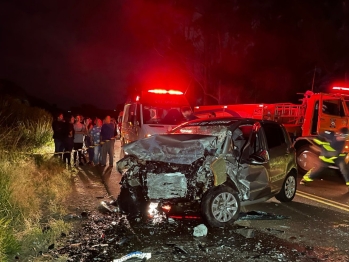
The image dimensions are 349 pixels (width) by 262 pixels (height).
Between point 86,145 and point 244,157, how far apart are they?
8.74 meters

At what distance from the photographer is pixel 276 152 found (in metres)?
6.85

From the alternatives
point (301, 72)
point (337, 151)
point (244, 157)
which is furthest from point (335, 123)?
point (301, 72)

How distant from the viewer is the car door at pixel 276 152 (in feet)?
21.8

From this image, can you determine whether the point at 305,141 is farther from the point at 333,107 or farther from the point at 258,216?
the point at 258,216

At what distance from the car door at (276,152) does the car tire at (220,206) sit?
3.76ft

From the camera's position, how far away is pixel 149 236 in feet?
17.0

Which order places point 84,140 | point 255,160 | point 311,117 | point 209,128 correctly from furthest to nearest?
point 84,140
point 311,117
point 209,128
point 255,160

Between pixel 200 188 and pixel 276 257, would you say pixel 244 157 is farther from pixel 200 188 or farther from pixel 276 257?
pixel 276 257

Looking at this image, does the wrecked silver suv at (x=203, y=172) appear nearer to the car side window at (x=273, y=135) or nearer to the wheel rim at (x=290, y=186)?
the car side window at (x=273, y=135)

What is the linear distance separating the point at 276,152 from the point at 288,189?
1.00 metres

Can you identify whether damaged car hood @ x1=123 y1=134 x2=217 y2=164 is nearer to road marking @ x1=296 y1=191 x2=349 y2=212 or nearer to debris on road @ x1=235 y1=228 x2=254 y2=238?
debris on road @ x1=235 y1=228 x2=254 y2=238

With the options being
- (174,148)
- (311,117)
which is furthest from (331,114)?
(174,148)

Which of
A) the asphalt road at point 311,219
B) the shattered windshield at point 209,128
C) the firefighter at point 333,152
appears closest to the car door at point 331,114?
the firefighter at point 333,152

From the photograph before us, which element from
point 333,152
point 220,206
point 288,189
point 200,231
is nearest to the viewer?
point 200,231
